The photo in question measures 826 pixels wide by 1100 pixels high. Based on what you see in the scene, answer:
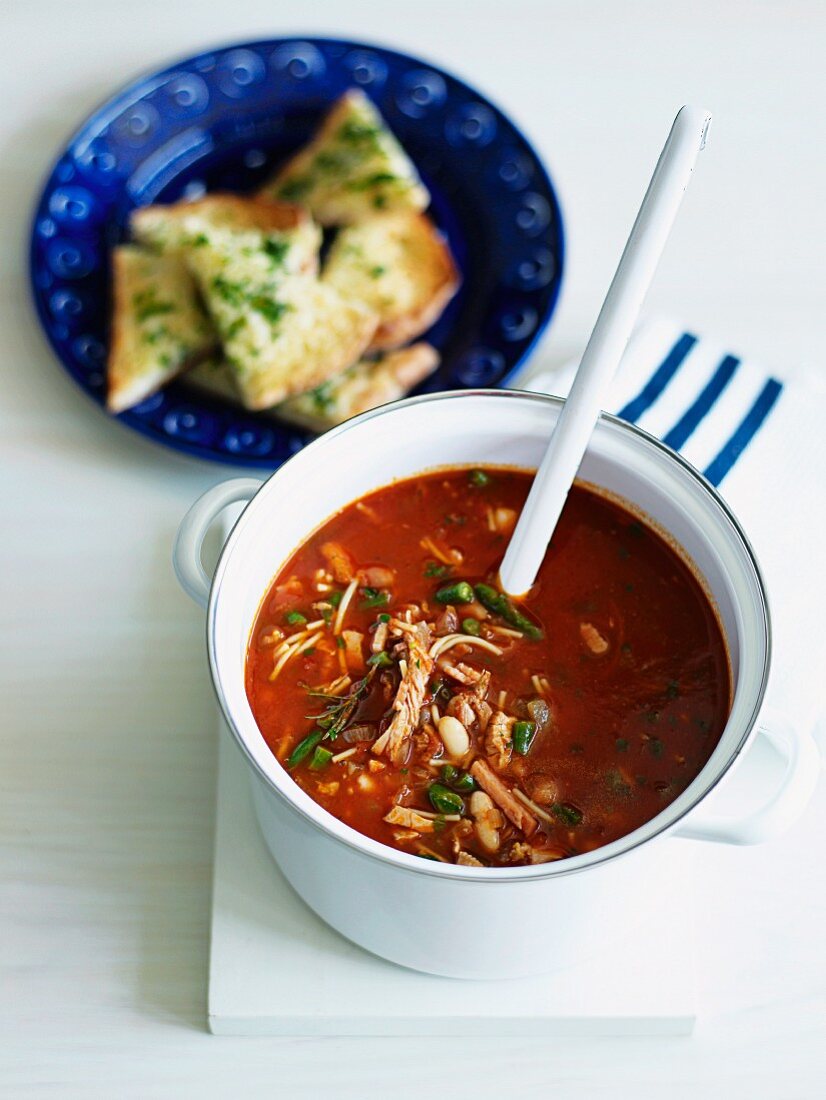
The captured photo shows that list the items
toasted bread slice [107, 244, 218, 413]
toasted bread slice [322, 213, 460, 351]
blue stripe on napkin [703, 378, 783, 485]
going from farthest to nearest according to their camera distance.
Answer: toasted bread slice [322, 213, 460, 351], toasted bread slice [107, 244, 218, 413], blue stripe on napkin [703, 378, 783, 485]

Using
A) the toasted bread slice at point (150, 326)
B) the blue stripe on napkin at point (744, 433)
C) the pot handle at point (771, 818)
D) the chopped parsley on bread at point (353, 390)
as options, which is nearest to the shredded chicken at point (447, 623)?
the pot handle at point (771, 818)

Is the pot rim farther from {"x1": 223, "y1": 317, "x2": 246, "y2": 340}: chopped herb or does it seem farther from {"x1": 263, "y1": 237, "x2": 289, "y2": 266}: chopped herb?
{"x1": 263, "y1": 237, "x2": 289, "y2": 266}: chopped herb

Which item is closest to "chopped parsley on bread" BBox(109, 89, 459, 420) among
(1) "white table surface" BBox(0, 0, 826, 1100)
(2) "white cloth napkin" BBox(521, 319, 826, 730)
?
(1) "white table surface" BBox(0, 0, 826, 1100)

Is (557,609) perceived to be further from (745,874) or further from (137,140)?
(137,140)

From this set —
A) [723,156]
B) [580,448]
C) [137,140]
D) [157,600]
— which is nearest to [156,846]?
[157,600]

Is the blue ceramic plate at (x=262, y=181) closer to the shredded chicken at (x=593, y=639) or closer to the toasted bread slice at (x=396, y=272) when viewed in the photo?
the toasted bread slice at (x=396, y=272)

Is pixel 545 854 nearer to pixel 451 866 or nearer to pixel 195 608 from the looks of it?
pixel 451 866
